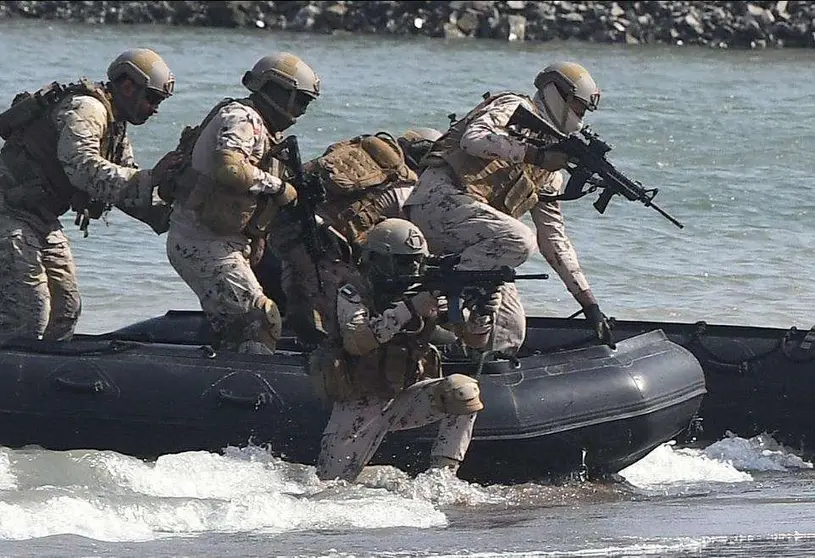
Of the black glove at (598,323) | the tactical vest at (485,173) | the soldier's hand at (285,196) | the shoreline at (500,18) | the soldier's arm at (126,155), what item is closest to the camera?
the soldier's hand at (285,196)

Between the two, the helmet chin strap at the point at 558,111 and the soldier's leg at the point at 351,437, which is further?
the helmet chin strap at the point at 558,111

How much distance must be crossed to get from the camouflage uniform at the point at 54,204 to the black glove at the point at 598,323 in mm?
1932

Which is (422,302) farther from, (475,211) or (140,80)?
(140,80)

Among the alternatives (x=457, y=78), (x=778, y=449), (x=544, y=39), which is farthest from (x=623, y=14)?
(x=778, y=449)

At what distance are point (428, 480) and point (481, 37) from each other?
90.3ft

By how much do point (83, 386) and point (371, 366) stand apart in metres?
1.43

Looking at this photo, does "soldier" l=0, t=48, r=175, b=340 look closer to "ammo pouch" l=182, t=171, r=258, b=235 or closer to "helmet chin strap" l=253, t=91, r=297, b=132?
"ammo pouch" l=182, t=171, r=258, b=235

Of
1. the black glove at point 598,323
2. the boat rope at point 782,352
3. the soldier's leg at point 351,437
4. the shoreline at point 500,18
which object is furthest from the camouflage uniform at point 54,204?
the shoreline at point 500,18

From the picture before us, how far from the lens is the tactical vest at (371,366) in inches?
282

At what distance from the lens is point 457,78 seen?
27094 millimetres

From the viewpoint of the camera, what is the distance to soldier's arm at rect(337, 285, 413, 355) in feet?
22.8

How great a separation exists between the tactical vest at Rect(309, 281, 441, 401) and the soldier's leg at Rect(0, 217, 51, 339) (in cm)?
164

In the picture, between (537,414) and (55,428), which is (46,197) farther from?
(537,414)

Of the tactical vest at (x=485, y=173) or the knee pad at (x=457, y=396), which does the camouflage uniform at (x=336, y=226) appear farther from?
the knee pad at (x=457, y=396)
